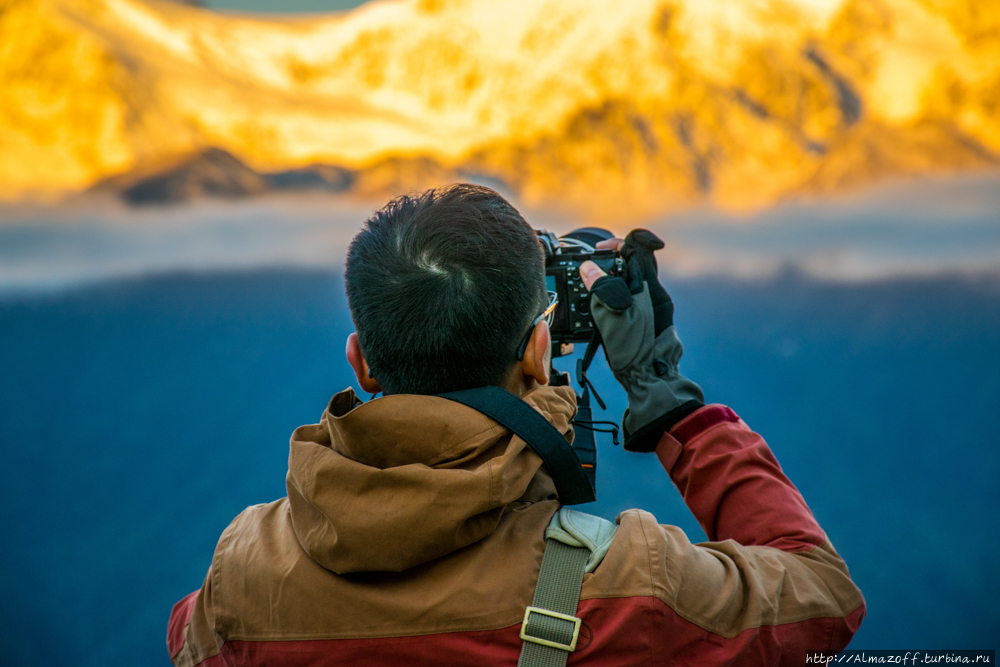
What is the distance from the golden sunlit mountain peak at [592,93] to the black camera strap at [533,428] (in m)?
2.06

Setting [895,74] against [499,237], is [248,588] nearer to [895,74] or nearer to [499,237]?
[499,237]

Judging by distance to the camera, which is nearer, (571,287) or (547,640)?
(547,640)

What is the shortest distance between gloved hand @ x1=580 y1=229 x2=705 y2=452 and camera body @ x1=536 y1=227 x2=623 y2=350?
0.02 metres

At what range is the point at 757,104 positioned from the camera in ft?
8.28

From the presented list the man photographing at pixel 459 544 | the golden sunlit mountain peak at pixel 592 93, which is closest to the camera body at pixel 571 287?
the man photographing at pixel 459 544

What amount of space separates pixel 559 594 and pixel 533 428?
13 centimetres

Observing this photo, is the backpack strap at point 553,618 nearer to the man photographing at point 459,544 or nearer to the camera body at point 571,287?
the man photographing at point 459,544

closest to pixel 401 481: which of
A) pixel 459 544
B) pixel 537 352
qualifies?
pixel 459 544

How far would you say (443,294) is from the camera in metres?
0.53

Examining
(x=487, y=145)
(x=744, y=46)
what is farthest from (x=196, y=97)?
(x=744, y=46)

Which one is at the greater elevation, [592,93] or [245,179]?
[592,93]

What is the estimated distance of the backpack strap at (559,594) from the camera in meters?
0.47

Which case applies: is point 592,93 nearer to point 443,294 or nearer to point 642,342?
point 642,342

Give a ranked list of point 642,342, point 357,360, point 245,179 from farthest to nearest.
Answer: point 245,179, point 642,342, point 357,360
